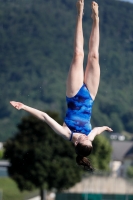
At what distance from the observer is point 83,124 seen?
52.1 feet

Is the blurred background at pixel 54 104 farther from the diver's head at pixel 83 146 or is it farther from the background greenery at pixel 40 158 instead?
the diver's head at pixel 83 146

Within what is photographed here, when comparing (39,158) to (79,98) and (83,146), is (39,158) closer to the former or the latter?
(79,98)

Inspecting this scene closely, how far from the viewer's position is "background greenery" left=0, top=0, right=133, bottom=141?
139500 mm

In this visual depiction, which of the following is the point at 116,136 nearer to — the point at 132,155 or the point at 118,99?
the point at 118,99

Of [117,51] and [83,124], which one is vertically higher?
[117,51]

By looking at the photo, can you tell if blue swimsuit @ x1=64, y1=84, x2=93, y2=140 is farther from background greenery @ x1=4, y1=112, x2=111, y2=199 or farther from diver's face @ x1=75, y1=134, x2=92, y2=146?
background greenery @ x1=4, y1=112, x2=111, y2=199

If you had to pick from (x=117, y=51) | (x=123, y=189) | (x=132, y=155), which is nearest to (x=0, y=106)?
(x=132, y=155)

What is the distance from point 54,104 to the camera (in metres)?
160

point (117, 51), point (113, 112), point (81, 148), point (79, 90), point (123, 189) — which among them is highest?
point (117, 51)

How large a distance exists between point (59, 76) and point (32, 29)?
1785 centimetres

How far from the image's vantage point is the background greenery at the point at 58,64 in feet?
458

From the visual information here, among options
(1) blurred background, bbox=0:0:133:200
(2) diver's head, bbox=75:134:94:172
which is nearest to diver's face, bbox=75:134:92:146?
(2) diver's head, bbox=75:134:94:172

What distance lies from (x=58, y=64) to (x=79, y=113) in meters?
157

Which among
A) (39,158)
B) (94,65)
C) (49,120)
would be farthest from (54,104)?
(49,120)
